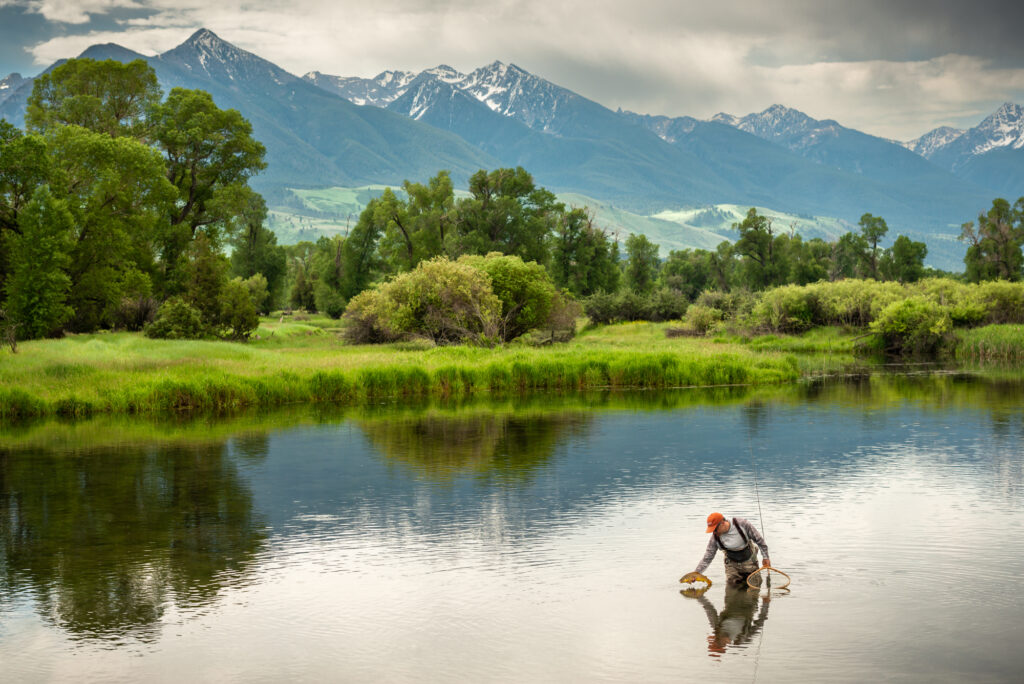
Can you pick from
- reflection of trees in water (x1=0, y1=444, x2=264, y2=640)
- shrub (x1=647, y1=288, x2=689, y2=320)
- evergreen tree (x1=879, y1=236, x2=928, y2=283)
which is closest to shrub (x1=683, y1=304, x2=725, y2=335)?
shrub (x1=647, y1=288, x2=689, y2=320)

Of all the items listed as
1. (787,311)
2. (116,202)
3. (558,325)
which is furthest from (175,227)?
(787,311)

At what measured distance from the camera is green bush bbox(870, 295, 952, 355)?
7256 cm

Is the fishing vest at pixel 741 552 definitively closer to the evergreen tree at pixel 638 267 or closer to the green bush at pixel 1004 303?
the green bush at pixel 1004 303

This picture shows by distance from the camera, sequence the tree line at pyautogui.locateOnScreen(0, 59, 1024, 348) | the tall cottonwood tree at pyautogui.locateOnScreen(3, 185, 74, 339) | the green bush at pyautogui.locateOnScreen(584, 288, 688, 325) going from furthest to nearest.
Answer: the green bush at pyautogui.locateOnScreen(584, 288, 688, 325), the tree line at pyautogui.locateOnScreen(0, 59, 1024, 348), the tall cottonwood tree at pyautogui.locateOnScreen(3, 185, 74, 339)

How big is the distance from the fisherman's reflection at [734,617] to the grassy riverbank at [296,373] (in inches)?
1363

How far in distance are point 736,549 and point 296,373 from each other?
3613cm

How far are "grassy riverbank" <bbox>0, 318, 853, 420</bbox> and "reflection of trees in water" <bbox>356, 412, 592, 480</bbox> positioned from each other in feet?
26.4

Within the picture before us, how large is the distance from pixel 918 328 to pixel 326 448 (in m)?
54.7

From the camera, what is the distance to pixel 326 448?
35.2 meters

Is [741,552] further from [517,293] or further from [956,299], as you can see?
[956,299]

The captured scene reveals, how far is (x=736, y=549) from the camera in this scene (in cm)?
1758

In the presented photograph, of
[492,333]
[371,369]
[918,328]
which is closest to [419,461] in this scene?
[371,369]

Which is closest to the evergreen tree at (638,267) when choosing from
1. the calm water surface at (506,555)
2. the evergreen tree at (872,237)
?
the evergreen tree at (872,237)

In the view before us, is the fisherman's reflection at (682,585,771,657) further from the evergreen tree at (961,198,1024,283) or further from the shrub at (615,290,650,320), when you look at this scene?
the evergreen tree at (961,198,1024,283)
